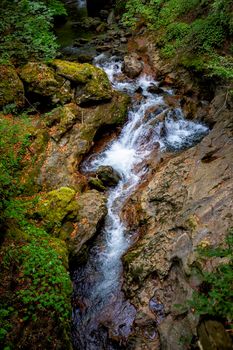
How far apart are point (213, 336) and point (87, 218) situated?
471cm

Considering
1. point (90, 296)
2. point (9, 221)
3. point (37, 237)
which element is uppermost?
point (9, 221)

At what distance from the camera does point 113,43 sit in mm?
16547

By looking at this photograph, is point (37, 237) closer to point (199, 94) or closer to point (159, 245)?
point (159, 245)

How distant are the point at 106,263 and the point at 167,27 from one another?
12.9 meters

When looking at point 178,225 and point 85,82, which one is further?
point 85,82

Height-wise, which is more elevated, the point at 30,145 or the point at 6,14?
the point at 6,14

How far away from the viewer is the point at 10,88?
10078 mm

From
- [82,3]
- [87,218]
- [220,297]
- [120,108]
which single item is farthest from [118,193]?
[82,3]

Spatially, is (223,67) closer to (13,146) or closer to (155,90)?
(155,90)

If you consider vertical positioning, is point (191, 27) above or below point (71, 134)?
above

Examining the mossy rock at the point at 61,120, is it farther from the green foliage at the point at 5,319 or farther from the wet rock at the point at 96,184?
the green foliage at the point at 5,319

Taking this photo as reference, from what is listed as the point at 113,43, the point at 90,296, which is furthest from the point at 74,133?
the point at 113,43

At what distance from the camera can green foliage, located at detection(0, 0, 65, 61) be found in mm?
10562

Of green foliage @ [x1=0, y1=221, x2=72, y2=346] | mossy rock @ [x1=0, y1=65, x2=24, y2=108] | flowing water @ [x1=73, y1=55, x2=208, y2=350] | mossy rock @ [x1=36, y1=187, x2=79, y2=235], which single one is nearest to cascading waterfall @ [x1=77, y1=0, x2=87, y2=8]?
flowing water @ [x1=73, y1=55, x2=208, y2=350]
